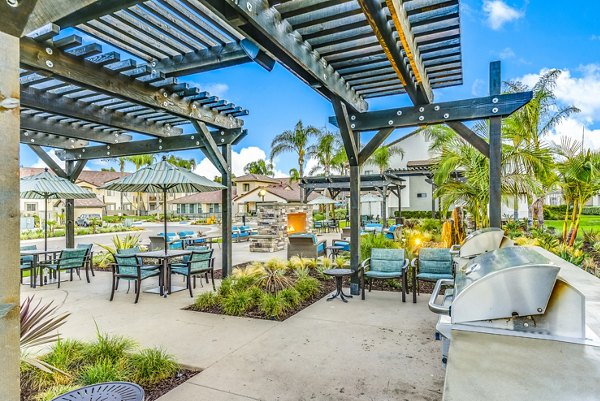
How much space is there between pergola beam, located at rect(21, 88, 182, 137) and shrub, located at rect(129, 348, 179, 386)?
4.94 metres

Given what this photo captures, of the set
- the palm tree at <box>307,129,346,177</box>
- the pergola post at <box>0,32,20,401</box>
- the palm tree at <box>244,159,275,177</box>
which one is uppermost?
the palm tree at <box>244,159,275,177</box>

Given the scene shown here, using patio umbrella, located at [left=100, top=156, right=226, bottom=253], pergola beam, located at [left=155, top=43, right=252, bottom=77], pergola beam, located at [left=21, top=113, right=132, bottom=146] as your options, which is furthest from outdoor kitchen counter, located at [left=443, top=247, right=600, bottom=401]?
pergola beam, located at [left=21, top=113, right=132, bottom=146]

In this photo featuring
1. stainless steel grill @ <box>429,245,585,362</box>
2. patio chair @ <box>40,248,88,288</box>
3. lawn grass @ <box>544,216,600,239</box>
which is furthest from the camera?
lawn grass @ <box>544,216,600,239</box>

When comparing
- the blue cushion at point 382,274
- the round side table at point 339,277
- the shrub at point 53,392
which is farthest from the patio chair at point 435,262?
the shrub at point 53,392

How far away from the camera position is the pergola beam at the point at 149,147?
822 centimetres

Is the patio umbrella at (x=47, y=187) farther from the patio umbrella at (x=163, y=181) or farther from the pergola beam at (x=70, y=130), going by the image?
the patio umbrella at (x=163, y=181)

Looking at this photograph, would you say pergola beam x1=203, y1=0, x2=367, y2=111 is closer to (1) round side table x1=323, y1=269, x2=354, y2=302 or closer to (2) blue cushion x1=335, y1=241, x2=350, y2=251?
(1) round side table x1=323, y1=269, x2=354, y2=302

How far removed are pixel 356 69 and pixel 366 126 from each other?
1463 millimetres

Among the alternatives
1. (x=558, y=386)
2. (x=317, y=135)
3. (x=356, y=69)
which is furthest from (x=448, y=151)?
(x=317, y=135)

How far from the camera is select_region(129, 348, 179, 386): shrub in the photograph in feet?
11.2

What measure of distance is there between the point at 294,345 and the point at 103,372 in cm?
201

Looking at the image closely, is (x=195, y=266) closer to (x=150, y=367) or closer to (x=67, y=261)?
(x=67, y=261)

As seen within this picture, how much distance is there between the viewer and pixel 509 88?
48.7 feet

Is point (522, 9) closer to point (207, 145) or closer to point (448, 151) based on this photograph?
point (448, 151)
